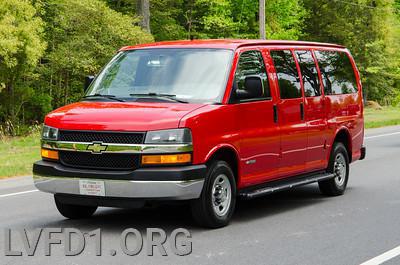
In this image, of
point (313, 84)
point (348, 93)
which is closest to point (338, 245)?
point (313, 84)

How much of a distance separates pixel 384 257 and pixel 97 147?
3084 mm

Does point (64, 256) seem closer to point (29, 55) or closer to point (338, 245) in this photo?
point (338, 245)

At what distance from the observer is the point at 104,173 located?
7906 millimetres

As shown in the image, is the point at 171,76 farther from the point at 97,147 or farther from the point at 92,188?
the point at 92,188

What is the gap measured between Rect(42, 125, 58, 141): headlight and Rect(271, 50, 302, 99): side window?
2974 millimetres

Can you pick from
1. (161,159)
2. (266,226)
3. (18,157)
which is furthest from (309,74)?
(18,157)

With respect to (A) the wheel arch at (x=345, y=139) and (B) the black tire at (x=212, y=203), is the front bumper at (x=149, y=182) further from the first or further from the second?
(A) the wheel arch at (x=345, y=139)

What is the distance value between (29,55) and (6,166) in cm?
1653

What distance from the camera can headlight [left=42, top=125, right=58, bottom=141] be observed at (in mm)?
8344

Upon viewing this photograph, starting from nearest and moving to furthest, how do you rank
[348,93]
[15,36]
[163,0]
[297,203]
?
[297,203], [348,93], [15,36], [163,0]

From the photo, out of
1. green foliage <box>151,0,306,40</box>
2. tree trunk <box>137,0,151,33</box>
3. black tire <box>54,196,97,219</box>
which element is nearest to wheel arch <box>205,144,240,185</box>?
black tire <box>54,196,97,219</box>

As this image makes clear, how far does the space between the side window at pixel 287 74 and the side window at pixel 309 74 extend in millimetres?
237

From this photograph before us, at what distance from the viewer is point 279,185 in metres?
9.66

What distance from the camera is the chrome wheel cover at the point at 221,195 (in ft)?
Result: 27.6
